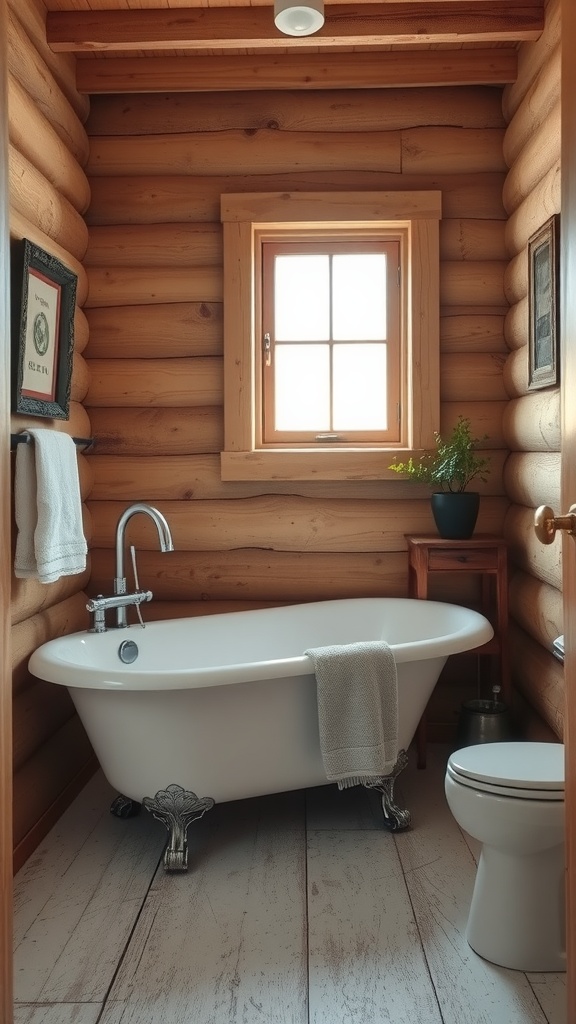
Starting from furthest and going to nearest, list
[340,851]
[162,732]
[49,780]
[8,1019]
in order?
[49,780]
[340,851]
[162,732]
[8,1019]

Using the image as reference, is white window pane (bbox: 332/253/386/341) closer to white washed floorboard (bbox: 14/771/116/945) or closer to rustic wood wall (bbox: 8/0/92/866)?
rustic wood wall (bbox: 8/0/92/866)

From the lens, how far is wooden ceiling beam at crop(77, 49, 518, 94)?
3307 millimetres

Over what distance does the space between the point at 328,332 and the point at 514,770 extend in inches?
86.3

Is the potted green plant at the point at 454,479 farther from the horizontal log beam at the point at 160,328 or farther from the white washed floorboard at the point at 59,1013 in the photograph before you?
the white washed floorboard at the point at 59,1013

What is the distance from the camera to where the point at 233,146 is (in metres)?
3.50

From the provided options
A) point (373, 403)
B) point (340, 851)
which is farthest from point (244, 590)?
point (340, 851)

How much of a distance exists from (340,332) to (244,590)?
47.4 inches

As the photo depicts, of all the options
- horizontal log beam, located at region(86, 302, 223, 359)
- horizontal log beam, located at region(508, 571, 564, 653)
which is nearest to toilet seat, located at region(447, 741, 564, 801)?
horizontal log beam, located at region(508, 571, 564, 653)

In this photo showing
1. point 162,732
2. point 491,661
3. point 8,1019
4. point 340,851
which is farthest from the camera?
point 491,661

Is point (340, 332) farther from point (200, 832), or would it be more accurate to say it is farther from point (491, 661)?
point (200, 832)

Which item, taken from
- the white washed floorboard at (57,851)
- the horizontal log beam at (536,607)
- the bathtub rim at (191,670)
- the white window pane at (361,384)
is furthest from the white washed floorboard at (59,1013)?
the white window pane at (361,384)

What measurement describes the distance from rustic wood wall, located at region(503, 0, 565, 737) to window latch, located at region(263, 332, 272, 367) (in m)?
1.01

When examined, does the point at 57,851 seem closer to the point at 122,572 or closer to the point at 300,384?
the point at 122,572

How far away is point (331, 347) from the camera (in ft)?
11.9
